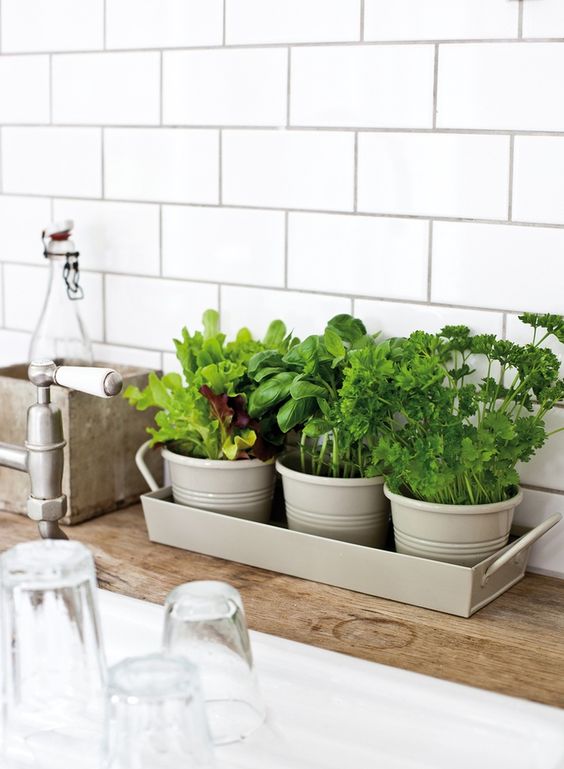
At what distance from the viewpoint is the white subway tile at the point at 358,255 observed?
121 centimetres

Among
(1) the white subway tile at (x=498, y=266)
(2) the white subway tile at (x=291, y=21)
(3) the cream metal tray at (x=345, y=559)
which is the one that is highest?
(2) the white subway tile at (x=291, y=21)

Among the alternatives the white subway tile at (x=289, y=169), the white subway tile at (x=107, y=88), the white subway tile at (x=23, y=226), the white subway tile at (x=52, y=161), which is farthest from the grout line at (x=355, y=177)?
the white subway tile at (x=23, y=226)

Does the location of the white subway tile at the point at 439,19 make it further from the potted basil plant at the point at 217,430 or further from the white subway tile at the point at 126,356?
the white subway tile at the point at 126,356

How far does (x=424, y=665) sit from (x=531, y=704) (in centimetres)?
11

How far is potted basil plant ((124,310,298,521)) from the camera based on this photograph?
1.17 meters

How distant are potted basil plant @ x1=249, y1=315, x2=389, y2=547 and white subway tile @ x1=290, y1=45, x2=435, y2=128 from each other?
0.26 meters

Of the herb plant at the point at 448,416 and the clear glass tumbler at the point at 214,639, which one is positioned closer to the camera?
the clear glass tumbler at the point at 214,639

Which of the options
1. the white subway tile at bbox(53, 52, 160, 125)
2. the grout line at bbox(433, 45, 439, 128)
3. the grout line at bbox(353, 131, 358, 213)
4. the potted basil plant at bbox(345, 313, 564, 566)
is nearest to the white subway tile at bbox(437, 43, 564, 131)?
the grout line at bbox(433, 45, 439, 128)

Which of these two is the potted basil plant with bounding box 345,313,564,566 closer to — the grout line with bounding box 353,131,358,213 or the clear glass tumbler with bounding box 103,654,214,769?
the grout line with bounding box 353,131,358,213

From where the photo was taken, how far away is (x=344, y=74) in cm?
123

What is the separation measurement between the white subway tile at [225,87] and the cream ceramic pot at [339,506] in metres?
0.46

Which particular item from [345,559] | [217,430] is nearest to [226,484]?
[217,430]

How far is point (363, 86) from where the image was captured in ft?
3.99

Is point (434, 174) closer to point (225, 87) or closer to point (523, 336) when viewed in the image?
point (523, 336)
